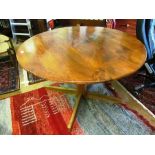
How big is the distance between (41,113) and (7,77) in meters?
0.85

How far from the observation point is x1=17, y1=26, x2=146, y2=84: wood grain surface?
1.18 m

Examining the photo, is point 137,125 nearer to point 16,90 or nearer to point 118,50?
point 118,50

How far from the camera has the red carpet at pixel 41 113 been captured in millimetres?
1641

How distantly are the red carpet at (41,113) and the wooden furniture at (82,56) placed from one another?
0.10 metres

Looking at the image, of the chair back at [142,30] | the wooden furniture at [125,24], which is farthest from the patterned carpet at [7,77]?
the wooden furniture at [125,24]

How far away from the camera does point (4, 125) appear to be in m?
1.71

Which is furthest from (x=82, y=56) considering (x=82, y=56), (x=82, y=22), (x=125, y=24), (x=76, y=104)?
(x=125, y=24)

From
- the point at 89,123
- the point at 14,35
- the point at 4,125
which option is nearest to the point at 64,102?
the point at 89,123

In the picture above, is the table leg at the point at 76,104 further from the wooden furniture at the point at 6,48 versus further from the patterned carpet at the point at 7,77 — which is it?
the wooden furniture at the point at 6,48

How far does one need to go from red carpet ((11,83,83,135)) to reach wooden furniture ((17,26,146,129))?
101 mm

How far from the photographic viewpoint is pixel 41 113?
5.92 ft

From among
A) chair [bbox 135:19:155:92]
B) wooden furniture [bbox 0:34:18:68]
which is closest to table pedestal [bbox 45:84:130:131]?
chair [bbox 135:19:155:92]

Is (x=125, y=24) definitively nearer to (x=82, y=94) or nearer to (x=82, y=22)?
(x=82, y=22)

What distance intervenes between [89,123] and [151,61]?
77 centimetres
